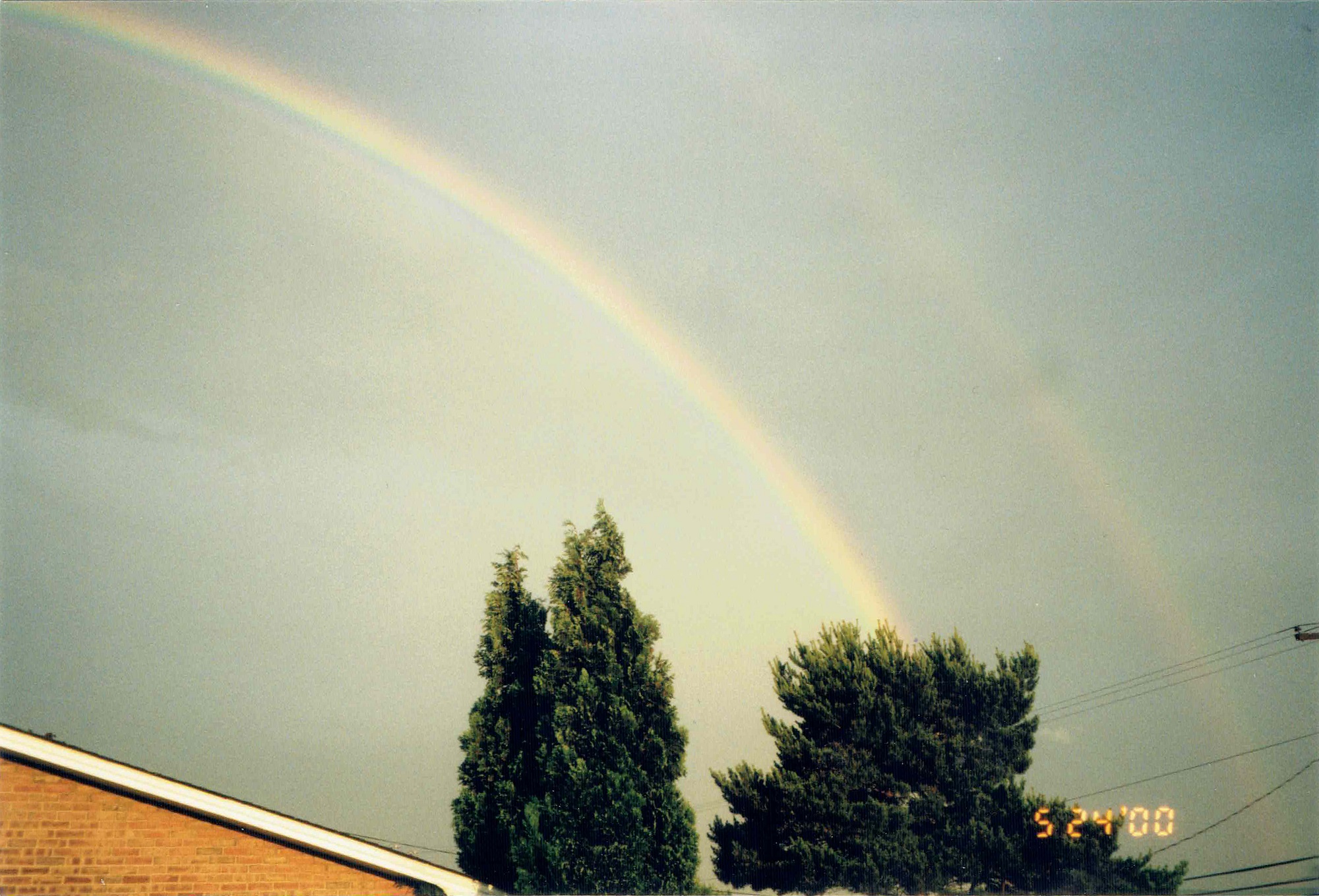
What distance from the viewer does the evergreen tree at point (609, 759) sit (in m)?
20.6

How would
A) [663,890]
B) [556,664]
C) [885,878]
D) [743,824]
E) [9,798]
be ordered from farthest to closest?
1. [743,824]
2. [885,878]
3. [556,664]
4. [663,890]
5. [9,798]

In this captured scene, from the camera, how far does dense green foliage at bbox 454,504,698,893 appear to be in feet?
67.8

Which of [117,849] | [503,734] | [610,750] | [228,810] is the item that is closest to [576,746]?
[610,750]

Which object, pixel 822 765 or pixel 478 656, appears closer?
pixel 478 656

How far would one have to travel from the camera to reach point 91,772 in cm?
1177

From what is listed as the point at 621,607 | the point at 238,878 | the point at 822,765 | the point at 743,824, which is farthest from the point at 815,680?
the point at 238,878

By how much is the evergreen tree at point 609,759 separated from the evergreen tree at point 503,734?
1106mm

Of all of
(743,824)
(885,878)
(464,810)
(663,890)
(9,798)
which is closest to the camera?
(9,798)

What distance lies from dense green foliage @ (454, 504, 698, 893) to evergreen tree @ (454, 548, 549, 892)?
0.03 m

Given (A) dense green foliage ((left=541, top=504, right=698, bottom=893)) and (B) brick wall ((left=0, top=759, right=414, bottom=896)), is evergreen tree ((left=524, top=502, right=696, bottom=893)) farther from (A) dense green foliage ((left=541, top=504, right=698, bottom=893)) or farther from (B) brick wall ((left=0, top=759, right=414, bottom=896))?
(B) brick wall ((left=0, top=759, right=414, bottom=896))

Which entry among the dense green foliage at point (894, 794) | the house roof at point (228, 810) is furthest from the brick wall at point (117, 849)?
the dense green foliage at point (894, 794)

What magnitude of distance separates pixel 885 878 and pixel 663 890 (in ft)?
32.6

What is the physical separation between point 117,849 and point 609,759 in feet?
35.4

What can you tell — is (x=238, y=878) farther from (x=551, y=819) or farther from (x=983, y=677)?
(x=983, y=677)
